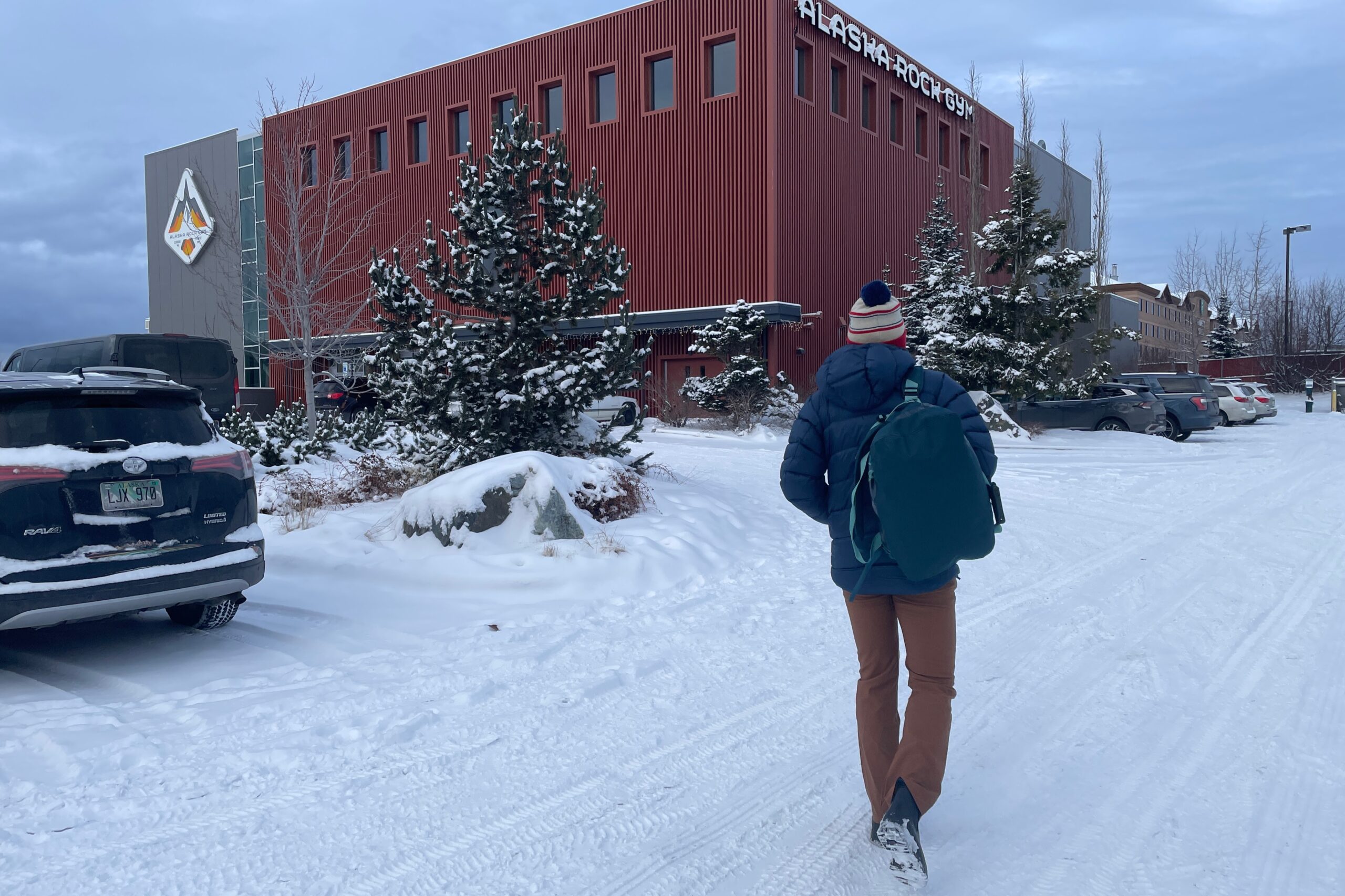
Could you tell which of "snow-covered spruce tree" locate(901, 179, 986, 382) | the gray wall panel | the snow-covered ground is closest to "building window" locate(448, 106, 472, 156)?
the gray wall panel

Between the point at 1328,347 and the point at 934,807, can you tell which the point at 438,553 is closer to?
the point at 934,807

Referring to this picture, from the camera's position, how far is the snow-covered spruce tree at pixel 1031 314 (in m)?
21.5

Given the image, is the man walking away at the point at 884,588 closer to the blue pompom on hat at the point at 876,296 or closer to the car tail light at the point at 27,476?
the blue pompom on hat at the point at 876,296

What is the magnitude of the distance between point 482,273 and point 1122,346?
58.3 meters

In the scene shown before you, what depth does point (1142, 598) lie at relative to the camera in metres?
6.70

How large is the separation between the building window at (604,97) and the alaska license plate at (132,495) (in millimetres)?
24683

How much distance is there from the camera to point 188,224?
39312 millimetres

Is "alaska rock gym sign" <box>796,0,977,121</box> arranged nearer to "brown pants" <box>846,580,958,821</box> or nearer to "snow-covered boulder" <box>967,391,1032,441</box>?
"snow-covered boulder" <box>967,391,1032,441</box>

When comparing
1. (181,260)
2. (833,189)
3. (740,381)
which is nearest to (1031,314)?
(740,381)

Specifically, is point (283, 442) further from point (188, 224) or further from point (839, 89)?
point (188, 224)

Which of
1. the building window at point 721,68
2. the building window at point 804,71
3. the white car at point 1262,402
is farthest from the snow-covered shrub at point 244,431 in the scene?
the white car at point 1262,402

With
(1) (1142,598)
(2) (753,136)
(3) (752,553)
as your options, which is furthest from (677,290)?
(1) (1142,598)

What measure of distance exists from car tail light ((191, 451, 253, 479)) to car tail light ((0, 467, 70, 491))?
700mm

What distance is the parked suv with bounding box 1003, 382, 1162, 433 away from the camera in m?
21.8
